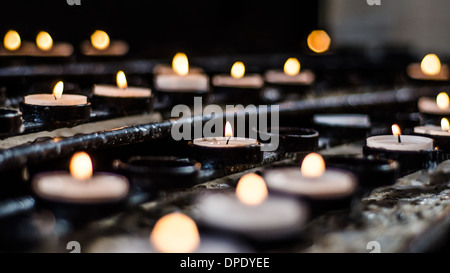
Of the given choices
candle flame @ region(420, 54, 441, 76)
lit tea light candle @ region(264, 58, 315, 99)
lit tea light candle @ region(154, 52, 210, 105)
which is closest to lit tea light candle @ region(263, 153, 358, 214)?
lit tea light candle @ region(154, 52, 210, 105)

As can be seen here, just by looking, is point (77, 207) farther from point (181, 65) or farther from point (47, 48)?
point (47, 48)

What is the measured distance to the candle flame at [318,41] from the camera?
4.31m

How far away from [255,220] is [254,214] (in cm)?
2

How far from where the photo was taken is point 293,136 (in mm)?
1495

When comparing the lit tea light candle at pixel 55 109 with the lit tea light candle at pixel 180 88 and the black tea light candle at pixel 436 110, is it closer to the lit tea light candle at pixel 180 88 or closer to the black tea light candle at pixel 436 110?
the lit tea light candle at pixel 180 88

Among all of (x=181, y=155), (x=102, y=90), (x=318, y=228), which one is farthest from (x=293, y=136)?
(x=102, y=90)

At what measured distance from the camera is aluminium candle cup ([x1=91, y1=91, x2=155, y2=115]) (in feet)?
5.45

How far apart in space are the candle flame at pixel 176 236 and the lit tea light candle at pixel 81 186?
0.36 feet

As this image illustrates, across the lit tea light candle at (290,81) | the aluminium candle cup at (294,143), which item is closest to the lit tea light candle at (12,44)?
the lit tea light candle at (290,81)

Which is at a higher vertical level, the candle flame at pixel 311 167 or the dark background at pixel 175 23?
the dark background at pixel 175 23

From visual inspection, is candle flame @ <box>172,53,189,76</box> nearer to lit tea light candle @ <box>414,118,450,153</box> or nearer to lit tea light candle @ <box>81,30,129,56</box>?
lit tea light candle @ <box>414,118,450,153</box>

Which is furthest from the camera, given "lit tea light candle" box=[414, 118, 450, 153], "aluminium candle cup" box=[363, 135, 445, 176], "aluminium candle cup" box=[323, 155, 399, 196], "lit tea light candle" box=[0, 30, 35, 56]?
"lit tea light candle" box=[0, 30, 35, 56]

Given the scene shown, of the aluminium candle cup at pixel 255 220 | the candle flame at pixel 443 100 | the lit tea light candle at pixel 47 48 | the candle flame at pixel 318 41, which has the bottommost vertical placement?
the aluminium candle cup at pixel 255 220

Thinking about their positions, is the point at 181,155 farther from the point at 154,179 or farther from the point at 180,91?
the point at 154,179
